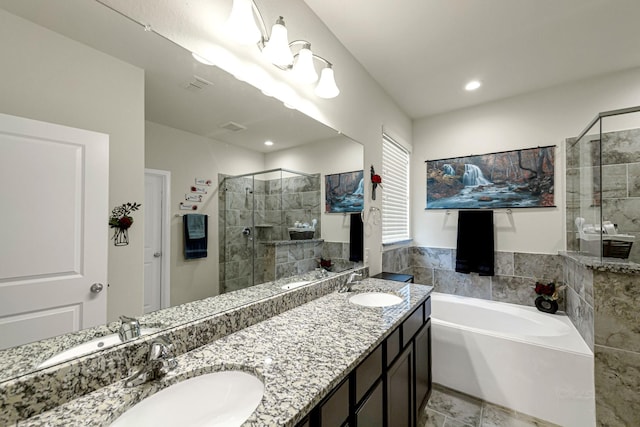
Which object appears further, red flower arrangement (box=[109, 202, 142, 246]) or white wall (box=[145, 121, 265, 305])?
white wall (box=[145, 121, 265, 305])

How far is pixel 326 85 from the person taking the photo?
5.52ft

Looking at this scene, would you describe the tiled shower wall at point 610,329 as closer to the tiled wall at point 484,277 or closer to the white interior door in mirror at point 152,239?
the tiled wall at point 484,277

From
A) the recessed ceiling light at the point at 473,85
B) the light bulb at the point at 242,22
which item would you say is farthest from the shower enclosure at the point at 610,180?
the light bulb at the point at 242,22

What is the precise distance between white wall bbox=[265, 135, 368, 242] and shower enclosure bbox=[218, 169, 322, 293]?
51mm

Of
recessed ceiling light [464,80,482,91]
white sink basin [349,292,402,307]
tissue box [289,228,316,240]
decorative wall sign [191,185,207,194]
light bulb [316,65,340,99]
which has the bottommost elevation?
white sink basin [349,292,402,307]

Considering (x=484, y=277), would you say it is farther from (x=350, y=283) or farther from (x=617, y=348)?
(x=350, y=283)

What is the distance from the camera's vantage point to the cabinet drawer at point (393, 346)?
1278 mm

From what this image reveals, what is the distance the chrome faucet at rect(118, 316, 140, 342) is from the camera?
829 millimetres

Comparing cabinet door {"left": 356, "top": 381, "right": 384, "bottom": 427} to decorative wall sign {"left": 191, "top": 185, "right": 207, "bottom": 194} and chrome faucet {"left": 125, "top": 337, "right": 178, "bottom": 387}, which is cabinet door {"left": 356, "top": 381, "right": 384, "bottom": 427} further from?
decorative wall sign {"left": 191, "top": 185, "right": 207, "bottom": 194}

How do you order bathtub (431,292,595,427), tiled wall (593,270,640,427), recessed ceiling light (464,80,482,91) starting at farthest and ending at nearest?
1. recessed ceiling light (464,80,482,91)
2. bathtub (431,292,595,427)
3. tiled wall (593,270,640,427)

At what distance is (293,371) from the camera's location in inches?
32.8

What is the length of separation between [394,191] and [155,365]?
2.62 m

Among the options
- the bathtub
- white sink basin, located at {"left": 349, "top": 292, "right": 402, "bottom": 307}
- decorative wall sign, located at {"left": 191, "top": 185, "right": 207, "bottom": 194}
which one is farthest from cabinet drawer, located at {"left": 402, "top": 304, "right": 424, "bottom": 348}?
decorative wall sign, located at {"left": 191, "top": 185, "right": 207, "bottom": 194}

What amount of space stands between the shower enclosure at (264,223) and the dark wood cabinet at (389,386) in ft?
2.08
